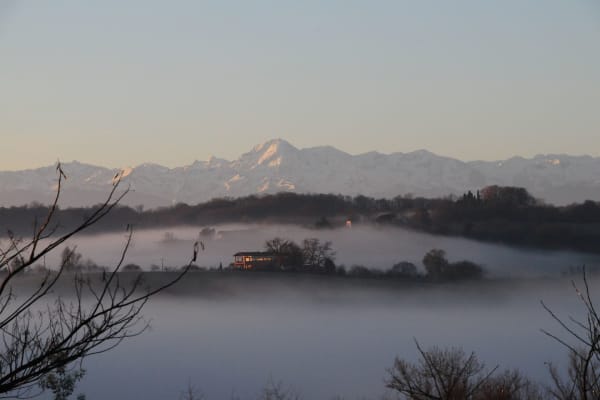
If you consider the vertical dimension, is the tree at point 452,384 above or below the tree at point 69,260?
below

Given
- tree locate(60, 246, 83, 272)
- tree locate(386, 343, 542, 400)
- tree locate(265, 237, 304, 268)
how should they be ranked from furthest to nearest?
tree locate(265, 237, 304, 268) → tree locate(386, 343, 542, 400) → tree locate(60, 246, 83, 272)

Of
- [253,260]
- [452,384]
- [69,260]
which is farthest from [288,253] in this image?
[69,260]

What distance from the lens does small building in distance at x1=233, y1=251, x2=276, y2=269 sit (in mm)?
190262

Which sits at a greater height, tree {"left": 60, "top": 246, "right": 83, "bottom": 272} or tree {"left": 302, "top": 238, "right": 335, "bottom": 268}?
tree {"left": 60, "top": 246, "right": 83, "bottom": 272}

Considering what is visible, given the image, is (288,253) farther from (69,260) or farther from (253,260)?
(69,260)

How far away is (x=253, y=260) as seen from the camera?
19112 centimetres

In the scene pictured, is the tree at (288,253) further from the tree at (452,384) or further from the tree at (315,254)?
the tree at (452,384)

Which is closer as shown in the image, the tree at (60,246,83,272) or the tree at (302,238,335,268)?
the tree at (60,246,83,272)

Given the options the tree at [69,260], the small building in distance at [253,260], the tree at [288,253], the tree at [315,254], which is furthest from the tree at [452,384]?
the small building in distance at [253,260]

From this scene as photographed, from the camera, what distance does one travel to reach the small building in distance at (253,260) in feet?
624

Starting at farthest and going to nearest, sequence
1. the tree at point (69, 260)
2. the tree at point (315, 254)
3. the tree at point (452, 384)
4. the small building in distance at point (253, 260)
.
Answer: the small building in distance at point (253, 260) < the tree at point (315, 254) < the tree at point (452, 384) < the tree at point (69, 260)

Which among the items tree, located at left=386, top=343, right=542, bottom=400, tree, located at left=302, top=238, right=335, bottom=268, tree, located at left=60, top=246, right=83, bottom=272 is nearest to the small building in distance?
tree, located at left=302, top=238, right=335, bottom=268

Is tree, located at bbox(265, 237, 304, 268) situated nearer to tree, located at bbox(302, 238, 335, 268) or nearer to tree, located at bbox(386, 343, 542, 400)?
tree, located at bbox(302, 238, 335, 268)

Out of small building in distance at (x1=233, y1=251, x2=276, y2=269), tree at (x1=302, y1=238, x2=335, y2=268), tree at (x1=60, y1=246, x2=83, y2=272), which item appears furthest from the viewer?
small building in distance at (x1=233, y1=251, x2=276, y2=269)
